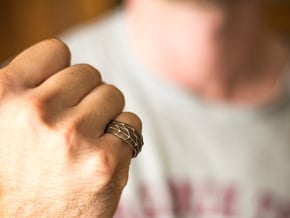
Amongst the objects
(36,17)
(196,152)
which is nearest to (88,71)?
(196,152)

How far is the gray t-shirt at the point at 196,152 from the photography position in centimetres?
101

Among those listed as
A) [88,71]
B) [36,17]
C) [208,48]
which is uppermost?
[88,71]

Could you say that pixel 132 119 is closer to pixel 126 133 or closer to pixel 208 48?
pixel 126 133

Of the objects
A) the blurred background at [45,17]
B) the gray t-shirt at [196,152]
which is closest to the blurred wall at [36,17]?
the blurred background at [45,17]

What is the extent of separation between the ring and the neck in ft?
1.95

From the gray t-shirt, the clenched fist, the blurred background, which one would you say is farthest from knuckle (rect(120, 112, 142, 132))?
the blurred background

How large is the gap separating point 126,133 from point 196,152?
0.57 metres

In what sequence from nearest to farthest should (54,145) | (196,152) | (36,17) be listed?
(54,145)
(196,152)
(36,17)

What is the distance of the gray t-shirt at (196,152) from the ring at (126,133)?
492mm

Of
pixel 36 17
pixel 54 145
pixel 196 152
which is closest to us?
pixel 54 145

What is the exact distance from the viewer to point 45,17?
5.04 feet

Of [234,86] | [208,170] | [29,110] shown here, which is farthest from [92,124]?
[234,86]

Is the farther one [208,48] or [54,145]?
[208,48]

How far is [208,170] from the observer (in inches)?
41.1
